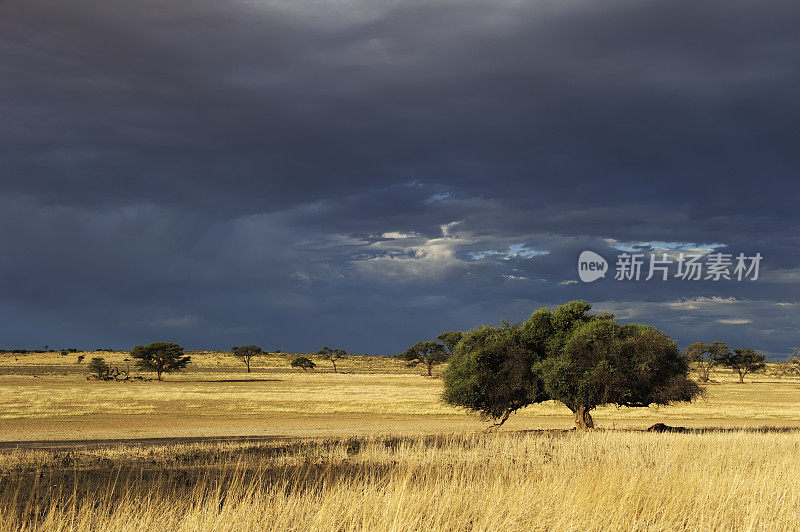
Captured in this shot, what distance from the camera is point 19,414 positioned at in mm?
45062

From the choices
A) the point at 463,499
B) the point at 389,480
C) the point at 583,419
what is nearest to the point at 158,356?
the point at 583,419

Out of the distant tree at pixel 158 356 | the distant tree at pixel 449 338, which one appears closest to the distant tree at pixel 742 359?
the distant tree at pixel 449 338

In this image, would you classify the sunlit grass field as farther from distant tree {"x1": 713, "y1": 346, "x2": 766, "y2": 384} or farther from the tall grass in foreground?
distant tree {"x1": 713, "y1": 346, "x2": 766, "y2": 384}

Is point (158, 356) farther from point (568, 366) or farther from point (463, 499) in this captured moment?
point (463, 499)

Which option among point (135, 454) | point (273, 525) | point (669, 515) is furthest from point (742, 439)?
point (135, 454)

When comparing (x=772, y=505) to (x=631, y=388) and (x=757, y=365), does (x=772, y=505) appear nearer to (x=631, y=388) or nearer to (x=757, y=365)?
(x=631, y=388)

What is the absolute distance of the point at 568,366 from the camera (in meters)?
26.8

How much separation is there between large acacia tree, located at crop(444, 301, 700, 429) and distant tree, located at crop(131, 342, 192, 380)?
8430cm

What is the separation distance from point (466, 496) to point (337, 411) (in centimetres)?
4332

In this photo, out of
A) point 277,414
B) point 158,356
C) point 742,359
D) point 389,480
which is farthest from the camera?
point 742,359

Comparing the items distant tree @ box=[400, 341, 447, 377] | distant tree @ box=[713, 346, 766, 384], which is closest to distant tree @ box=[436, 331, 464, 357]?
distant tree @ box=[400, 341, 447, 377]

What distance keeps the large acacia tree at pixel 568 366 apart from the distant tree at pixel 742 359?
111m

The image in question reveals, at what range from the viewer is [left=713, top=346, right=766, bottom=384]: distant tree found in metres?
124

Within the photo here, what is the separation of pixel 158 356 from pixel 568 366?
299 ft
